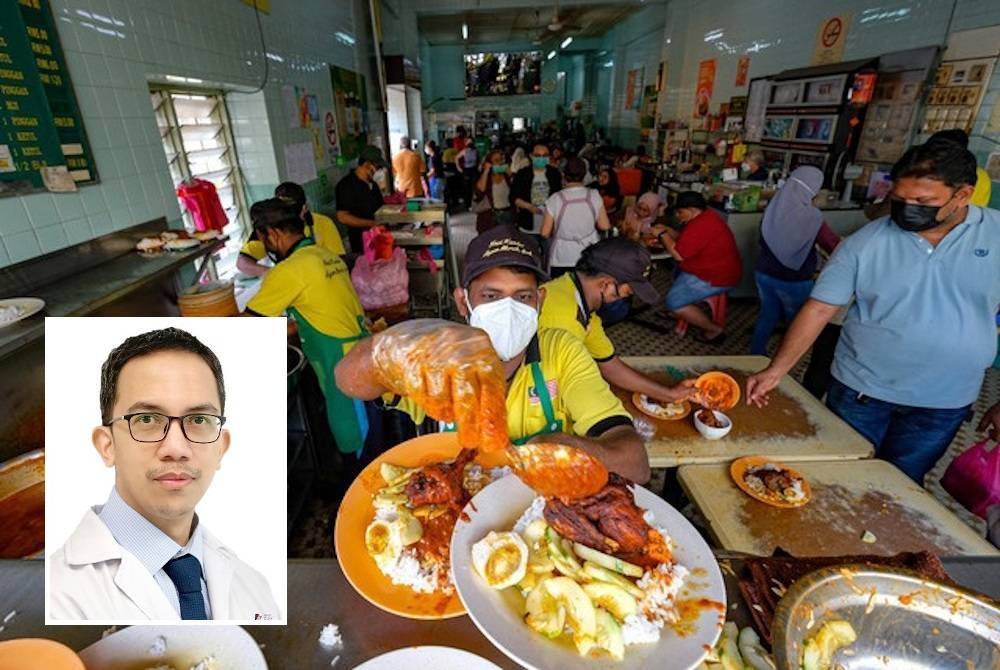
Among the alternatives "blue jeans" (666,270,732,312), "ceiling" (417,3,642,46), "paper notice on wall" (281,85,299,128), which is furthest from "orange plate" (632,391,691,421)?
"ceiling" (417,3,642,46)

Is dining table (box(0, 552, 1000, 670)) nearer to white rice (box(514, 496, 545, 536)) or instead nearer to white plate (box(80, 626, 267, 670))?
white plate (box(80, 626, 267, 670))

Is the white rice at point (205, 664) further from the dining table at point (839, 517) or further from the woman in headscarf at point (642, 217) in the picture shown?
the woman in headscarf at point (642, 217)

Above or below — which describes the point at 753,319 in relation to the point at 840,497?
below

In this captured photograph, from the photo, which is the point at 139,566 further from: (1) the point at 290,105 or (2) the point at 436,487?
(1) the point at 290,105

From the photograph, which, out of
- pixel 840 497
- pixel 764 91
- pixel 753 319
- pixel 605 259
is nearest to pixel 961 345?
pixel 840 497

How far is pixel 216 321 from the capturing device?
78cm

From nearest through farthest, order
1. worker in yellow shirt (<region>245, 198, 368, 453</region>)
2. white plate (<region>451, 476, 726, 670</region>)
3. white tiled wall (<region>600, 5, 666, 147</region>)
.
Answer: white plate (<region>451, 476, 726, 670</region>)
worker in yellow shirt (<region>245, 198, 368, 453</region>)
white tiled wall (<region>600, 5, 666, 147</region>)

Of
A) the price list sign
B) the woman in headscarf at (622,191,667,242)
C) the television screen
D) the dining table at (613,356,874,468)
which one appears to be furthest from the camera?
the television screen

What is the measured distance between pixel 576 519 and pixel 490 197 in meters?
8.42

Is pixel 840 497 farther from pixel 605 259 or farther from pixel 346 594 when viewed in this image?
pixel 346 594

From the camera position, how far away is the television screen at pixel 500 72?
19.5 meters

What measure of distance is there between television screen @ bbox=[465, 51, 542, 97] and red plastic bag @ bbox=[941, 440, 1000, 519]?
20688 millimetres

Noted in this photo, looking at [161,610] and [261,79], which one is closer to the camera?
[161,610]

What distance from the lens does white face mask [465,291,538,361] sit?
162cm
